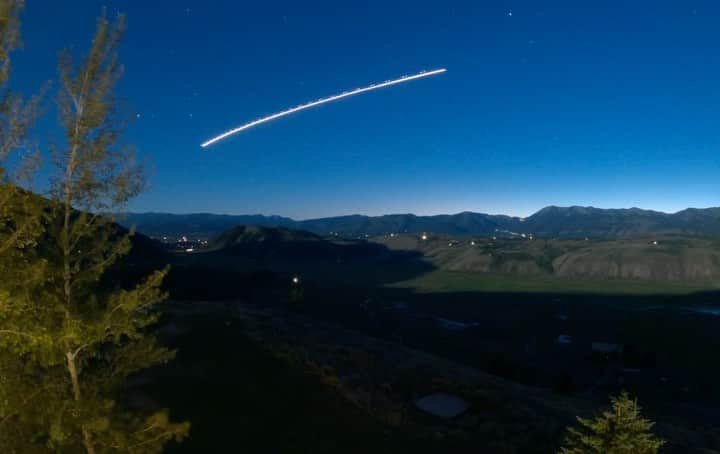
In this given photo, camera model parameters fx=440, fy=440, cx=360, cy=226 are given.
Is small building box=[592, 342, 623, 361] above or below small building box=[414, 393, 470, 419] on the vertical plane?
below

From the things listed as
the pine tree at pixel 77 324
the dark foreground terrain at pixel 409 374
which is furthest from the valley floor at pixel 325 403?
the pine tree at pixel 77 324

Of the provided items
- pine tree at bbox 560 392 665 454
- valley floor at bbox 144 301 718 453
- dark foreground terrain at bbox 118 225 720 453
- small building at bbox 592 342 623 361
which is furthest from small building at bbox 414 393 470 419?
small building at bbox 592 342 623 361

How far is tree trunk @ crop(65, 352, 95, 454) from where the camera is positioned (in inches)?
385

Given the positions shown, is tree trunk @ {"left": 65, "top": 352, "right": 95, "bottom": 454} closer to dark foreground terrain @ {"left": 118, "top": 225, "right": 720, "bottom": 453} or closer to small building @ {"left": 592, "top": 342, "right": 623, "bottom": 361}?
dark foreground terrain @ {"left": 118, "top": 225, "right": 720, "bottom": 453}

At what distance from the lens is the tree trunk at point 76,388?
9.79m

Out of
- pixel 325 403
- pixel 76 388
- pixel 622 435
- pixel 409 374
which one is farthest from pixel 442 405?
pixel 76 388

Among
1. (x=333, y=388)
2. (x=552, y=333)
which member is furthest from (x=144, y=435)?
(x=552, y=333)

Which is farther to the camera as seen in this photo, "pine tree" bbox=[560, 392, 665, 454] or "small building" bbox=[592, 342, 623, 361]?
"small building" bbox=[592, 342, 623, 361]

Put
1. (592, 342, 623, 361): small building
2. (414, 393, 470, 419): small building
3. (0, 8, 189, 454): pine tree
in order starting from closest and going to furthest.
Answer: (0, 8, 189, 454): pine tree → (414, 393, 470, 419): small building → (592, 342, 623, 361): small building

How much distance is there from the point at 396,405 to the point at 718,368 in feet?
266

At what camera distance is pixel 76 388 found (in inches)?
402

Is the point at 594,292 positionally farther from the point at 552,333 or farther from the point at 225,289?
the point at 225,289

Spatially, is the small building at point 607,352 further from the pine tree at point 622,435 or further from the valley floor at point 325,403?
the pine tree at point 622,435

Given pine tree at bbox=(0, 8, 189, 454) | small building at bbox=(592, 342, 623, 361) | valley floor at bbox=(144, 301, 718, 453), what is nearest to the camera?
pine tree at bbox=(0, 8, 189, 454)
